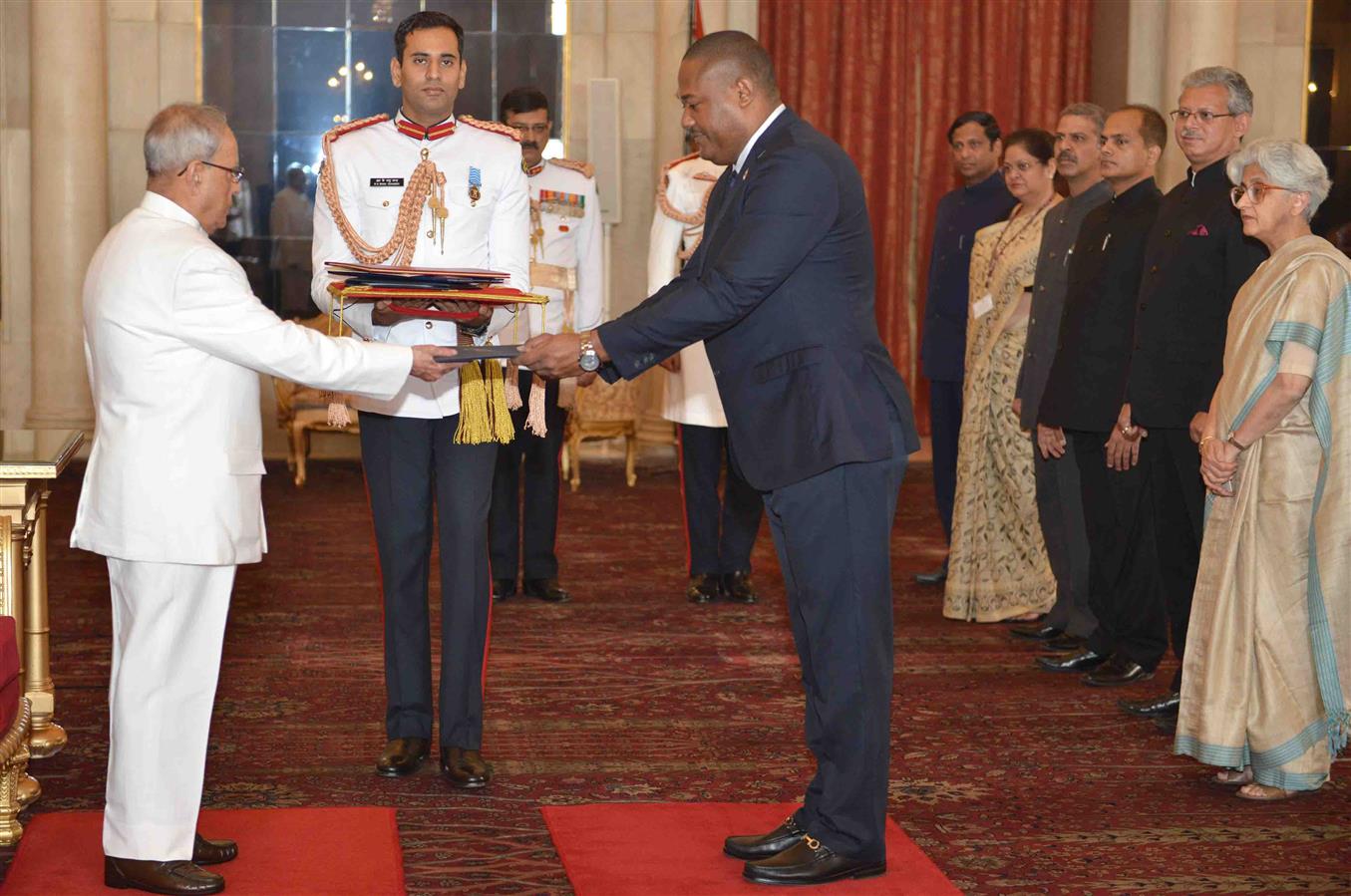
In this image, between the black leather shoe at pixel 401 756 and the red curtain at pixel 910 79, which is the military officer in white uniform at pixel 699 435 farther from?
the red curtain at pixel 910 79

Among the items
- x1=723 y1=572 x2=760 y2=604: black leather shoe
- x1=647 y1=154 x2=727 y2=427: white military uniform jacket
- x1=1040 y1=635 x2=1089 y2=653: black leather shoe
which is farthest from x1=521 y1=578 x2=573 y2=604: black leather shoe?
x1=1040 y1=635 x2=1089 y2=653: black leather shoe

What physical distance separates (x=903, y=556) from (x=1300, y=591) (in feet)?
11.1

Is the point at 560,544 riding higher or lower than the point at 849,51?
lower

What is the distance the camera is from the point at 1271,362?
3.86 metres

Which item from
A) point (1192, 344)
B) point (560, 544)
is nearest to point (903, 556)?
point (560, 544)

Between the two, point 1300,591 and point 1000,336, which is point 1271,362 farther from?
point 1000,336

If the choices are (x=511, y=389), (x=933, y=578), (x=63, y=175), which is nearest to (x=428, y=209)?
(x=511, y=389)

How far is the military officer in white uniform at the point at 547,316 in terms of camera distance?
608cm

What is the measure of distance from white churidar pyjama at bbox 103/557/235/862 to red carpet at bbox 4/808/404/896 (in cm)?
17

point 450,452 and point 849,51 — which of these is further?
point 849,51

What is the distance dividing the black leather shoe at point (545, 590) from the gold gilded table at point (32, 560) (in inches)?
96.8

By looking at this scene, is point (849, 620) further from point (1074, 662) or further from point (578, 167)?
point (578, 167)

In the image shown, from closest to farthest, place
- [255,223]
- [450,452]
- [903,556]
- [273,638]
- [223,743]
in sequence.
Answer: [450,452], [223,743], [273,638], [903,556], [255,223]

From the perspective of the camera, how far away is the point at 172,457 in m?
2.99
